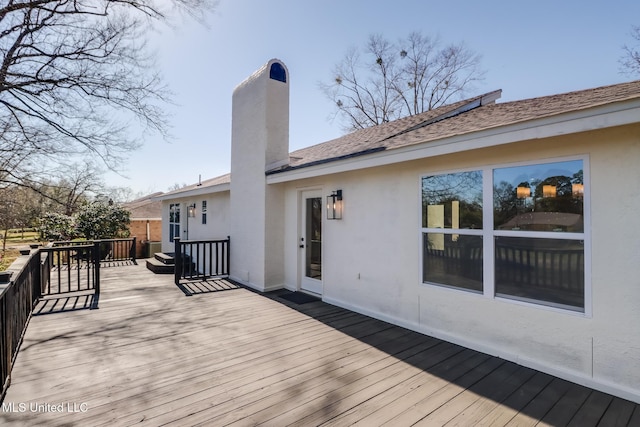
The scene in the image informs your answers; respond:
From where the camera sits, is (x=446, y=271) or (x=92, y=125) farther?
(x=92, y=125)

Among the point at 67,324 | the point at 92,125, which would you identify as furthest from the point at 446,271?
the point at 92,125

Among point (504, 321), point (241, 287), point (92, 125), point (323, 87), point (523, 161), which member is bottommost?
point (241, 287)

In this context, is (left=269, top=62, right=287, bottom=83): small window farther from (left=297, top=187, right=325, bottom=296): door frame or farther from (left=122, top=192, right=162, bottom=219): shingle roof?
(left=122, top=192, right=162, bottom=219): shingle roof

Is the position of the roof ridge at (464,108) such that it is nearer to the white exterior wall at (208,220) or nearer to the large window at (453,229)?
the large window at (453,229)

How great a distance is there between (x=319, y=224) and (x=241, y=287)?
98.9 inches

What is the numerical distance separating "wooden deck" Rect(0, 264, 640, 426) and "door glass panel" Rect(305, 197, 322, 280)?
5.08ft

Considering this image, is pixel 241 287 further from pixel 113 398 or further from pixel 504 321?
pixel 504 321

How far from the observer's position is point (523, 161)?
3.39m

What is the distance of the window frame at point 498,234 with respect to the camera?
2955mm

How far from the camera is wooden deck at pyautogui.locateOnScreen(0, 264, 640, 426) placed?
247 cm

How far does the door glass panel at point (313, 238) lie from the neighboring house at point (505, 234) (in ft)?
0.11

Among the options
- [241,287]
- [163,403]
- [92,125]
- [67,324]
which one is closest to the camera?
[163,403]

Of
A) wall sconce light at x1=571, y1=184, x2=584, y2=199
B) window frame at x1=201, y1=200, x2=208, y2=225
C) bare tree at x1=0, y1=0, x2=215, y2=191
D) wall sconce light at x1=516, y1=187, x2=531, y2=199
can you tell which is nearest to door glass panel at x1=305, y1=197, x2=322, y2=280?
wall sconce light at x1=516, y1=187, x2=531, y2=199

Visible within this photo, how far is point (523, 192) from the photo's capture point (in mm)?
3396
